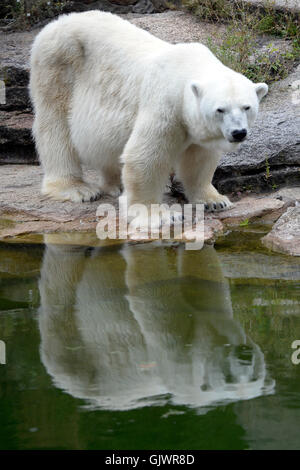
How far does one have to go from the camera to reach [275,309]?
379 cm

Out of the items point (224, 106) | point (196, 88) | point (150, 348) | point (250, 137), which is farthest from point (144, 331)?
point (250, 137)

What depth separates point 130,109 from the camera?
18.7 feet

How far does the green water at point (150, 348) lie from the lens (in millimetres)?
2588

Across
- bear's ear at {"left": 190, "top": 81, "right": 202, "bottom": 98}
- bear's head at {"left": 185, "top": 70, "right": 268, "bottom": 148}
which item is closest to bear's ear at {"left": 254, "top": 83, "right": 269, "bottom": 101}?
bear's head at {"left": 185, "top": 70, "right": 268, "bottom": 148}

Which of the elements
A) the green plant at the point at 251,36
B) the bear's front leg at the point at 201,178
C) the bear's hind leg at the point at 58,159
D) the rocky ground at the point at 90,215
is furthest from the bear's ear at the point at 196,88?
the green plant at the point at 251,36

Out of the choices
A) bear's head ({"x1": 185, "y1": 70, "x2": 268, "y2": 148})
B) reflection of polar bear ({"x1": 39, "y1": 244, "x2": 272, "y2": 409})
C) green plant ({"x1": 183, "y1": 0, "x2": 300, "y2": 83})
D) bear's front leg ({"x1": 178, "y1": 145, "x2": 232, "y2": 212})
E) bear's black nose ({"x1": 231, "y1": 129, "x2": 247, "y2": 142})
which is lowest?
reflection of polar bear ({"x1": 39, "y1": 244, "x2": 272, "y2": 409})

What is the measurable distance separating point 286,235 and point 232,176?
164cm

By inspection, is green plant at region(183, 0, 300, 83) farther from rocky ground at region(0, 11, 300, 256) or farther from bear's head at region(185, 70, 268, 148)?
bear's head at region(185, 70, 268, 148)

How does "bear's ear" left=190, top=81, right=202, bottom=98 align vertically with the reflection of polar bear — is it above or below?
above

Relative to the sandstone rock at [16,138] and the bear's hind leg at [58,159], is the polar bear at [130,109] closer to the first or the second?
the bear's hind leg at [58,159]

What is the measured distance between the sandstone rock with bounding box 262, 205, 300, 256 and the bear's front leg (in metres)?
0.86

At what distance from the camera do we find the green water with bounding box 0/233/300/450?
2.59m

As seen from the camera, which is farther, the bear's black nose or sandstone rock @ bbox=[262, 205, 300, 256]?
sandstone rock @ bbox=[262, 205, 300, 256]
